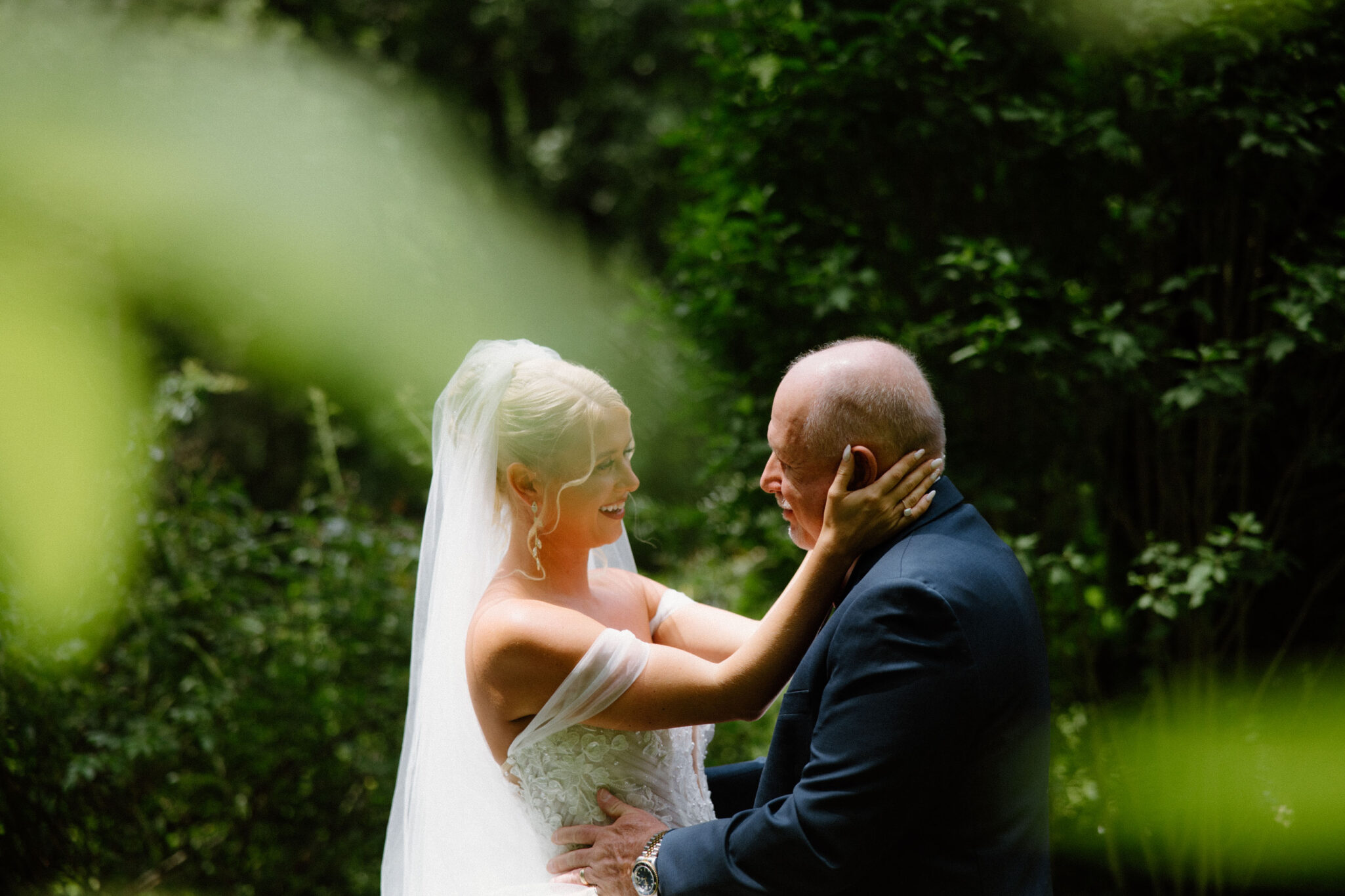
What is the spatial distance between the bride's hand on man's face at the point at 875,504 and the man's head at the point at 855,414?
27 millimetres

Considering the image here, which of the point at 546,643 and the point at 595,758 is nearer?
the point at 546,643

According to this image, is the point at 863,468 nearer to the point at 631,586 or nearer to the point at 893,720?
the point at 893,720

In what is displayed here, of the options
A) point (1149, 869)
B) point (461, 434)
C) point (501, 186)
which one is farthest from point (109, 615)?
point (501, 186)

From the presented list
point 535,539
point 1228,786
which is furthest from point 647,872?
point 1228,786

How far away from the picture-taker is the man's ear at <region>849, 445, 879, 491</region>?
2023 millimetres

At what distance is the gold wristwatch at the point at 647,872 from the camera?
2.04m

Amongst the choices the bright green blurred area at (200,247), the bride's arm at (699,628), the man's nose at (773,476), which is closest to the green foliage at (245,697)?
the bright green blurred area at (200,247)

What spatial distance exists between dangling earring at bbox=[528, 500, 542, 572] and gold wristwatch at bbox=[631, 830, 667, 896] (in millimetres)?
716

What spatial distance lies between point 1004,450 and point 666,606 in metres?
1.87

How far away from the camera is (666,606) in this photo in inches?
108

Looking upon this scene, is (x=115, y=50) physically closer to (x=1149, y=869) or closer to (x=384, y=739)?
(x=384, y=739)

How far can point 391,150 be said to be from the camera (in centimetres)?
1030

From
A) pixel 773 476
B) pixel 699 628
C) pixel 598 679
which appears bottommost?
pixel 699 628

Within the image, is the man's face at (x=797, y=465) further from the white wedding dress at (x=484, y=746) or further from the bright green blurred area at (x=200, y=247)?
the bright green blurred area at (x=200, y=247)
